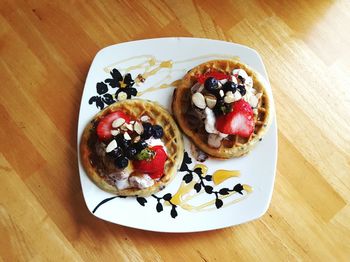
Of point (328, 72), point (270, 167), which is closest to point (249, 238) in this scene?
point (270, 167)

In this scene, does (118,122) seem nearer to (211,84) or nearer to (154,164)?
(154,164)

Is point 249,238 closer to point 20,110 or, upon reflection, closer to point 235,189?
point 235,189

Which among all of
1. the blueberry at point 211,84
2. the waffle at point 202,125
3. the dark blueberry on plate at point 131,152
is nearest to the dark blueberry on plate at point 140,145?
the dark blueberry on plate at point 131,152

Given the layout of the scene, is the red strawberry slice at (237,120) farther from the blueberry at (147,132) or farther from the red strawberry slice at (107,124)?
the red strawberry slice at (107,124)

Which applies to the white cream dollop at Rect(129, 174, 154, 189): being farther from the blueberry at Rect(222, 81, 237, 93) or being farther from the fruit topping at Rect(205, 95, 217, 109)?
the blueberry at Rect(222, 81, 237, 93)

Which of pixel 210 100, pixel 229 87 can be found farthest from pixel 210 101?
pixel 229 87

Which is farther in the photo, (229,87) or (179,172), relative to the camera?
(179,172)
